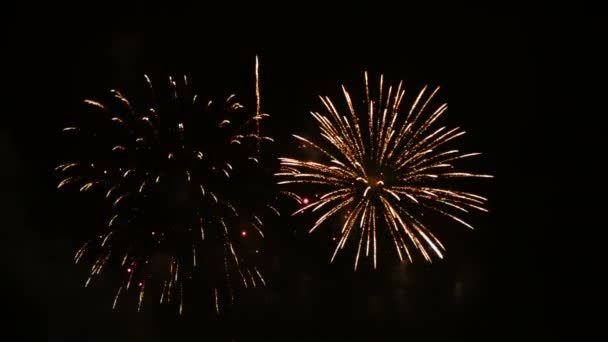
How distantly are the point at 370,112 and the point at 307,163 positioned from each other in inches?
74.2

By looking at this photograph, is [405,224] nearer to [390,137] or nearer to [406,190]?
[406,190]

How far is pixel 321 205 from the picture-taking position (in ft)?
59.9

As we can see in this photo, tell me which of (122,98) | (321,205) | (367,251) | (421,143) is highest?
(122,98)

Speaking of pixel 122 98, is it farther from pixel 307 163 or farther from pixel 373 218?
pixel 373 218

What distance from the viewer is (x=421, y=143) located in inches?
710

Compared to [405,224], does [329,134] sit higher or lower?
higher

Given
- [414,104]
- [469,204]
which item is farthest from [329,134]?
[469,204]

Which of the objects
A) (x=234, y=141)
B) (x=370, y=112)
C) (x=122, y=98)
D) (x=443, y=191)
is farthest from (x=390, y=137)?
(x=122, y=98)

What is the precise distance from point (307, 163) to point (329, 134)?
2.79 feet

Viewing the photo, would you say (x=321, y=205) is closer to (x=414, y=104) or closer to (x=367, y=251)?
(x=367, y=251)

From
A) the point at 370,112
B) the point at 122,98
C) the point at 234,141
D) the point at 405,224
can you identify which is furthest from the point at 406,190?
the point at 122,98

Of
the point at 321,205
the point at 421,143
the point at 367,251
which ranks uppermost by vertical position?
the point at 421,143

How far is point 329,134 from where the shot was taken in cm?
1822

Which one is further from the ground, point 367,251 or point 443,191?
point 443,191
